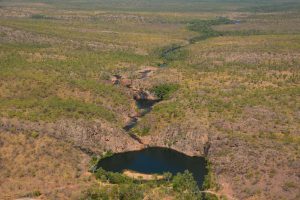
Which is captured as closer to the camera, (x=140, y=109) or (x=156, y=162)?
(x=156, y=162)

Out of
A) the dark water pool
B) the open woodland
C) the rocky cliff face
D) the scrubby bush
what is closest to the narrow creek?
the open woodland

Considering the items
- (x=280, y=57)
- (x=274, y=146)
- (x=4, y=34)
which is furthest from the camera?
(x=4, y=34)

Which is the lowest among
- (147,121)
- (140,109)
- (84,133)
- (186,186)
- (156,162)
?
(156,162)

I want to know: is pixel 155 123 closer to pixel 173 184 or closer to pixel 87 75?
pixel 173 184

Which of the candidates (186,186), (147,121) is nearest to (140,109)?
(147,121)

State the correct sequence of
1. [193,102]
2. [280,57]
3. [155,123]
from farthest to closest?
[280,57] → [193,102] → [155,123]

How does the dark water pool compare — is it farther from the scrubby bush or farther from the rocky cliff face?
the scrubby bush

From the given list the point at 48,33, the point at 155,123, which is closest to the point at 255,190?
the point at 155,123

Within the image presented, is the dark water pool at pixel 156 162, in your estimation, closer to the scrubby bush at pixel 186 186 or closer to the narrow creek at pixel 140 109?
the scrubby bush at pixel 186 186

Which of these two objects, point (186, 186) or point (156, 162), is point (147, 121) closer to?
point (156, 162)
